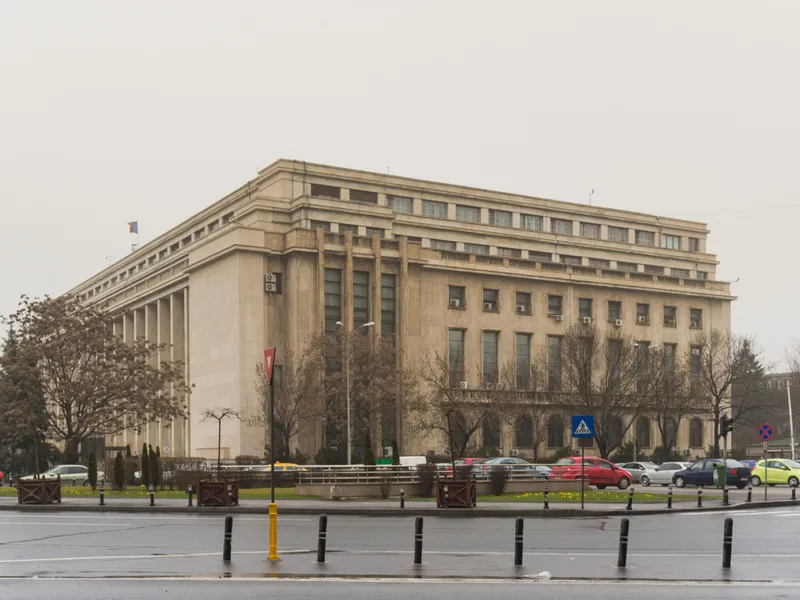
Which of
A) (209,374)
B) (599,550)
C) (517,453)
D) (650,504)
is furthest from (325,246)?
(599,550)

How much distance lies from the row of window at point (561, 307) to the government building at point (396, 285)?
0.48ft

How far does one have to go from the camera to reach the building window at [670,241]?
120 metres

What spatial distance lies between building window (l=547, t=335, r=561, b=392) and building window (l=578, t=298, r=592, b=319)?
367 cm

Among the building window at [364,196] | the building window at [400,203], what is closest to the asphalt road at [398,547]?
the building window at [364,196]

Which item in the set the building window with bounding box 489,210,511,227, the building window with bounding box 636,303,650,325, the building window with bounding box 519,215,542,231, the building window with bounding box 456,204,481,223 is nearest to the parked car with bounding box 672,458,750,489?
the building window with bounding box 636,303,650,325

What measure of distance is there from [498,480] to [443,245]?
59271 millimetres

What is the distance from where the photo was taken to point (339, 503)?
118 ft

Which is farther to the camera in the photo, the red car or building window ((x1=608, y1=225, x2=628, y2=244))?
building window ((x1=608, y1=225, x2=628, y2=244))

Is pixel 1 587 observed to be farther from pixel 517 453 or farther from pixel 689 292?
pixel 689 292

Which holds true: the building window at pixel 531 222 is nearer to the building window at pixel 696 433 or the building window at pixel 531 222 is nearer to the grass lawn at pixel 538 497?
the building window at pixel 696 433

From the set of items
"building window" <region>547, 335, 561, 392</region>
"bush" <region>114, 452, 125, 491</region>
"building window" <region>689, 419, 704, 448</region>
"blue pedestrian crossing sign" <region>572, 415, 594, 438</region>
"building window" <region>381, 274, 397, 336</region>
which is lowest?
"building window" <region>689, 419, 704, 448</region>

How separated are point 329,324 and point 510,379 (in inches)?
625

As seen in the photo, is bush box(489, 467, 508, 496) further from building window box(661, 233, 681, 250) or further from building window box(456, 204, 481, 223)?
building window box(661, 233, 681, 250)

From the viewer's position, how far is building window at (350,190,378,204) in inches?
3716
